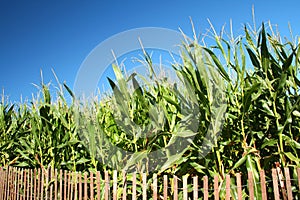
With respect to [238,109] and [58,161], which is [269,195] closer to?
[238,109]

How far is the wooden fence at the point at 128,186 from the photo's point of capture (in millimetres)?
2363

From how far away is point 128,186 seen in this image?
3.49 metres

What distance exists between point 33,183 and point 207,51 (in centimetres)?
374

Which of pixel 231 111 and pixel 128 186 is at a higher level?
pixel 231 111

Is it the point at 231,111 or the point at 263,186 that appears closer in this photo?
the point at 263,186

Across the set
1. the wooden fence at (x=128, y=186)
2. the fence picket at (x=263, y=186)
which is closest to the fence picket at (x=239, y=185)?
the wooden fence at (x=128, y=186)

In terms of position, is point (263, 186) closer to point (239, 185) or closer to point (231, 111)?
point (239, 185)

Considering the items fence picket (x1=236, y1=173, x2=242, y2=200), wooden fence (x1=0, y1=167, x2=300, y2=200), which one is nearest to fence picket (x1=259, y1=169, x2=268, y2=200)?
wooden fence (x1=0, y1=167, x2=300, y2=200)

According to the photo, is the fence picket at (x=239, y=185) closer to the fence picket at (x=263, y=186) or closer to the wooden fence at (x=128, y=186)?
the wooden fence at (x=128, y=186)

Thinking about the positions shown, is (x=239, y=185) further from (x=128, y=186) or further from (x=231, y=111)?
(x=128, y=186)

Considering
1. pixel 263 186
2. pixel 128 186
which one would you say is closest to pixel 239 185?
pixel 263 186

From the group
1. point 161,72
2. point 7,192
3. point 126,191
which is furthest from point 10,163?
point 161,72

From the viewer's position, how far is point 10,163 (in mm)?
5906

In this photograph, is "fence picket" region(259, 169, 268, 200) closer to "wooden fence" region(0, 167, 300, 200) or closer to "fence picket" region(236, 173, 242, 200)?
"wooden fence" region(0, 167, 300, 200)
